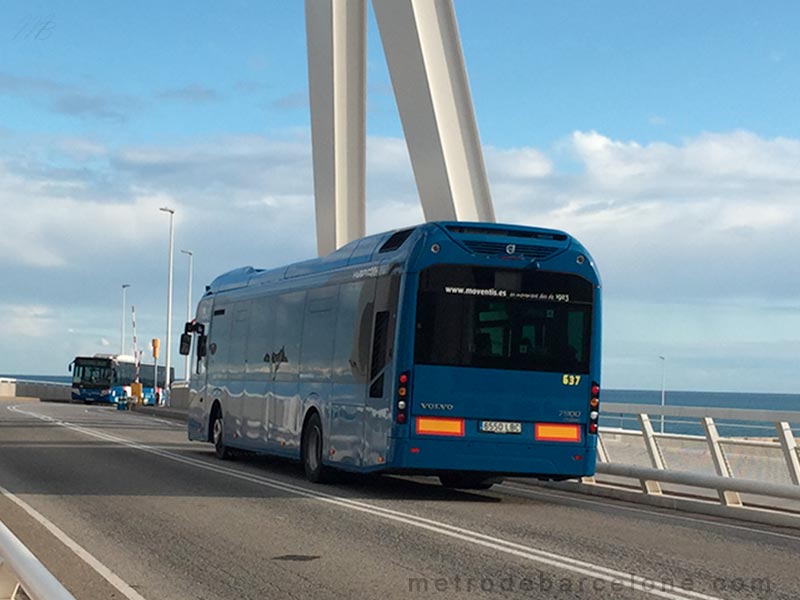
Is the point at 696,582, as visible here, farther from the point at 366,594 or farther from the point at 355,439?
the point at 355,439

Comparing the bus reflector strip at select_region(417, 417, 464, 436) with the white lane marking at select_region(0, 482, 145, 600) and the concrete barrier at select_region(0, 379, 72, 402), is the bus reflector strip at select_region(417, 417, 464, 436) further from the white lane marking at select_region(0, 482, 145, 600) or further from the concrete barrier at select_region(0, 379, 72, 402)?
the concrete barrier at select_region(0, 379, 72, 402)

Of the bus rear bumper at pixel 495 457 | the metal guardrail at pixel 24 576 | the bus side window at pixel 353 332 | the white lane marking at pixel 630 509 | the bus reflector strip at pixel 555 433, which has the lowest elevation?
the white lane marking at pixel 630 509

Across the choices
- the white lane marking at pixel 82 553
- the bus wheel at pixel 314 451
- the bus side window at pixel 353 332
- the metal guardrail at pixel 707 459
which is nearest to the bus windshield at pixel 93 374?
the bus wheel at pixel 314 451

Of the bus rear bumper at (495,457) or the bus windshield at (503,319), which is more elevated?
the bus windshield at (503,319)

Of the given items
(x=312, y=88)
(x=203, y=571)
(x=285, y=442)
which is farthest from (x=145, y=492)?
(x=312, y=88)

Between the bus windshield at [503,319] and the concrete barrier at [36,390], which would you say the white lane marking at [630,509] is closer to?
the bus windshield at [503,319]

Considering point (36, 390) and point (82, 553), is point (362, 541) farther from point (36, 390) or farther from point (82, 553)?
point (36, 390)

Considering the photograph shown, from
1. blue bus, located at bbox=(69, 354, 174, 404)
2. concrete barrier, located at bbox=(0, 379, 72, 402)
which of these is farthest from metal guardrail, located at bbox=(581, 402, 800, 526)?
concrete barrier, located at bbox=(0, 379, 72, 402)

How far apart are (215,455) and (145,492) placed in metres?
9.02

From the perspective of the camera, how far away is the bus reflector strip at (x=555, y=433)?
54.7ft

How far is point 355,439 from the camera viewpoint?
57.8 feet

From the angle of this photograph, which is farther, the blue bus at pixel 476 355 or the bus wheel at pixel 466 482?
the bus wheel at pixel 466 482

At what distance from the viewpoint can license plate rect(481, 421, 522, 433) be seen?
16.5 m

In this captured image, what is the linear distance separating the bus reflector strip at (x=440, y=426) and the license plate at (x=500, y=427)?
271 mm
